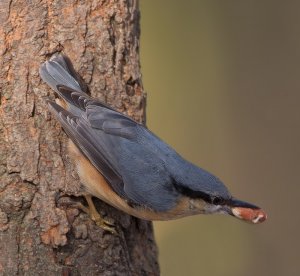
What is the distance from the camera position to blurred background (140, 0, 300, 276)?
6508 millimetres

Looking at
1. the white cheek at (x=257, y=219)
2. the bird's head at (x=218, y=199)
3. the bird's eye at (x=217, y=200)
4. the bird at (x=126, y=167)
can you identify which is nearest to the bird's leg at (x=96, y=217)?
the bird at (x=126, y=167)

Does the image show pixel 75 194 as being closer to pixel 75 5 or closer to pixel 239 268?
pixel 75 5

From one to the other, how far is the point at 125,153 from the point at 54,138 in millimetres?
408

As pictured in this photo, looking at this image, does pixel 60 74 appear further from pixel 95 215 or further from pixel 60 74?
pixel 95 215

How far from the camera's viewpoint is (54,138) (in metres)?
4.07

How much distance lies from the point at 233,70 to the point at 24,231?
3463mm

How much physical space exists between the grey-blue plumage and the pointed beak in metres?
0.11

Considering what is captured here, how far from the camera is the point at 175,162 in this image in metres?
4.06

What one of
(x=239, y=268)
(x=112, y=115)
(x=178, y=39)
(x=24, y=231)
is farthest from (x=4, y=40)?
(x=239, y=268)

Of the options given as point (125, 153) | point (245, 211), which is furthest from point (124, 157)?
point (245, 211)

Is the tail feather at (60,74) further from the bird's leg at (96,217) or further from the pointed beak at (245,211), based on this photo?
the pointed beak at (245,211)

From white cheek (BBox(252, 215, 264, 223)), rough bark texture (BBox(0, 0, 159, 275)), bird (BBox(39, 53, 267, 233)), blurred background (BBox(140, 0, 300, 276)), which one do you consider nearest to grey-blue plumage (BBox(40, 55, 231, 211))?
bird (BBox(39, 53, 267, 233))

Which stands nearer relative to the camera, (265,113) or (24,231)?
(24,231)

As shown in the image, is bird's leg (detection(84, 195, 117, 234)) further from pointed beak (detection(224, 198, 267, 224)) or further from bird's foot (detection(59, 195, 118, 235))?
pointed beak (detection(224, 198, 267, 224))
